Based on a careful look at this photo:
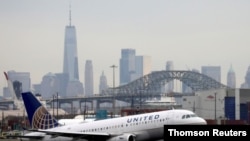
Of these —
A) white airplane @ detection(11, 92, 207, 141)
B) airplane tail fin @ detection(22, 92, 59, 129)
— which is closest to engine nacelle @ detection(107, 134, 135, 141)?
white airplane @ detection(11, 92, 207, 141)

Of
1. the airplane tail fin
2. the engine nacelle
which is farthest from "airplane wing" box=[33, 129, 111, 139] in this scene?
the airplane tail fin

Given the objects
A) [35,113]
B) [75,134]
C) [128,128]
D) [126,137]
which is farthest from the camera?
[35,113]

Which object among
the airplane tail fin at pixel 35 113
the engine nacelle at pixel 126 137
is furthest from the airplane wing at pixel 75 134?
the airplane tail fin at pixel 35 113

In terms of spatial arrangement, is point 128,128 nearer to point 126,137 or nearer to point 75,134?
point 126,137

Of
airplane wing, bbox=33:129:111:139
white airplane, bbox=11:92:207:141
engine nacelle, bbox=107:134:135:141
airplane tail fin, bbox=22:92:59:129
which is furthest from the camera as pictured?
airplane tail fin, bbox=22:92:59:129

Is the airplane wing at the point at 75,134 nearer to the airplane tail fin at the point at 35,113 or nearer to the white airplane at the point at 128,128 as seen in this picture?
the white airplane at the point at 128,128

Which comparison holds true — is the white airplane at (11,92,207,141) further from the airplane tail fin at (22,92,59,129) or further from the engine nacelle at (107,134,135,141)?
the airplane tail fin at (22,92,59,129)

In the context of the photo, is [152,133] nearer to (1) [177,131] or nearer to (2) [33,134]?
(2) [33,134]

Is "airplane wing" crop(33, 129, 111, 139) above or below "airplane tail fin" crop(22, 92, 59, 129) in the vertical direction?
below

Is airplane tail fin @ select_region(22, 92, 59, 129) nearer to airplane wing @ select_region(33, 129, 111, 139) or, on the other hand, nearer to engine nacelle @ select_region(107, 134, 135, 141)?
airplane wing @ select_region(33, 129, 111, 139)

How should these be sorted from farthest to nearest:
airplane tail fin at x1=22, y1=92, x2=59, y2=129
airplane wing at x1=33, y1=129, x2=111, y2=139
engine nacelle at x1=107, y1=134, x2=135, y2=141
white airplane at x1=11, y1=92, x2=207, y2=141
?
airplane tail fin at x1=22, y1=92, x2=59, y2=129, airplane wing at x1=33, y1=129, x2=111, y2=139, white airplane at x1=11, y1=92, x2=207, y2=141, engine nacelle at x1=107, y1=134, x2=135, y2=141

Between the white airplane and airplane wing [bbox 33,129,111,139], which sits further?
airplane wing [bbox 33,129,111,139]

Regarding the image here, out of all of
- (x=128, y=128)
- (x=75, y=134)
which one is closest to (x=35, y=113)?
(x=75, y=134)

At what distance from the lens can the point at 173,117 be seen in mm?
67250
